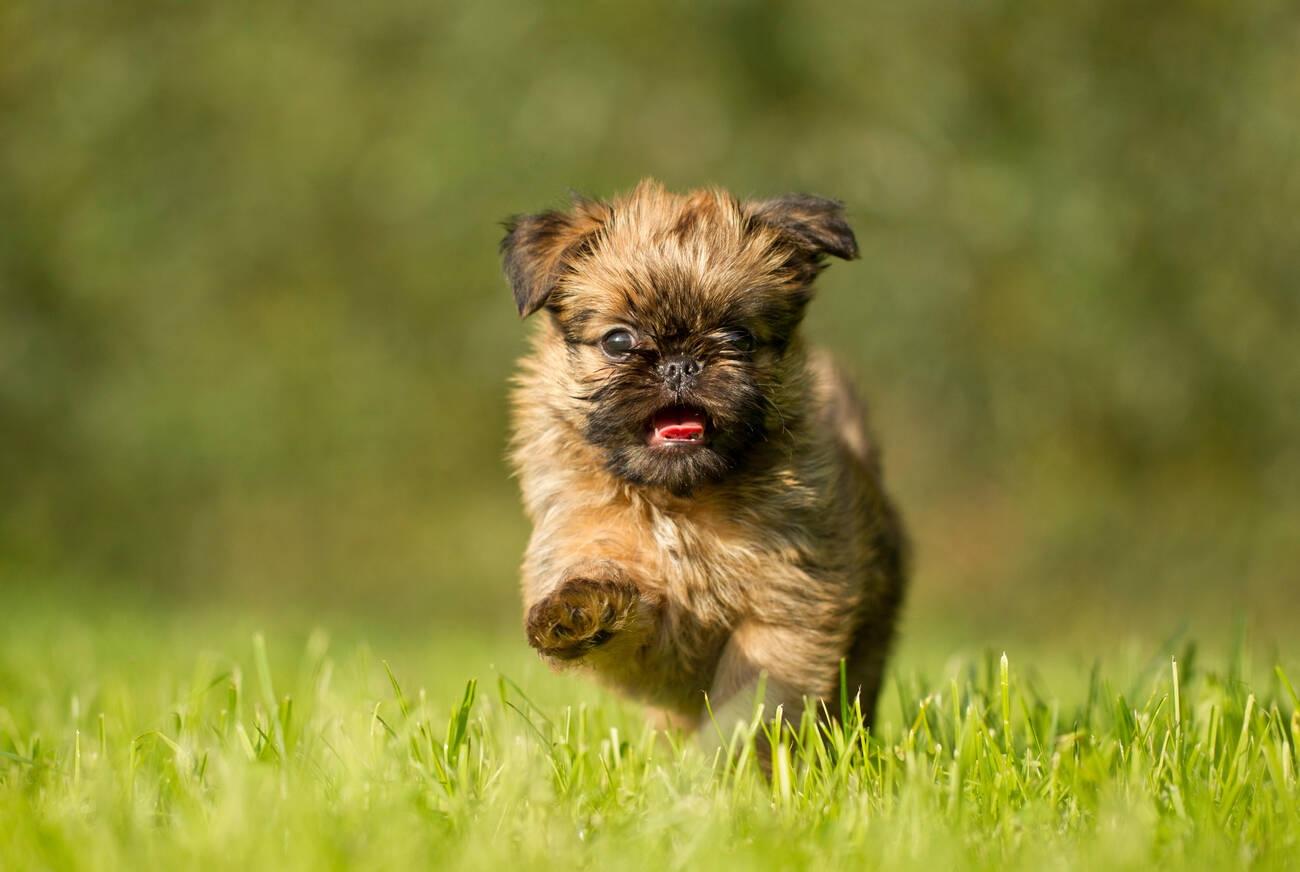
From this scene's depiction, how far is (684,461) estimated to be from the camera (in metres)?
3.60

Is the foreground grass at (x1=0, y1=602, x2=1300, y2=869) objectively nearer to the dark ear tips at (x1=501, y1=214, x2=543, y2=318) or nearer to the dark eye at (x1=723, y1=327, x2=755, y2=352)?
the dark eye at (x1=723, y1=327, x2=755, y2=352)

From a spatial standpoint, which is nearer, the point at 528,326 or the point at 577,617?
the point at 577,617

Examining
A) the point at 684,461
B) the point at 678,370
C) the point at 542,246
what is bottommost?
the point at 684,461

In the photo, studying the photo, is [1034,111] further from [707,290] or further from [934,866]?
[934,866]

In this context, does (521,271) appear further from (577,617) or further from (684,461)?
(577,617)

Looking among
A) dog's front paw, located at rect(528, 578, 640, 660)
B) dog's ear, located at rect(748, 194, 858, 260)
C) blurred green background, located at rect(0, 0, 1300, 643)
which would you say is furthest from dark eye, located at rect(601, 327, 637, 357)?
blurred green background, located at rect(0, 0, 1300, 643)

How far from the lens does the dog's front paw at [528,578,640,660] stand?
3361 millimetres

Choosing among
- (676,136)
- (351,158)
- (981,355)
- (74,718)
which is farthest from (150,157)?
(74,718)

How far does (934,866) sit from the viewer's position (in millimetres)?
2424

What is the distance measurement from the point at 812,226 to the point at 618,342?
727 mm

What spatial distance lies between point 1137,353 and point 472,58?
5.48 m

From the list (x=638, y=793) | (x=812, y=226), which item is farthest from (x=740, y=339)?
(x=638, y=793)

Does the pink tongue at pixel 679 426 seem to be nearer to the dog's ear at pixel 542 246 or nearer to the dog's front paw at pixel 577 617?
the dog's front paw at pixel 577 617

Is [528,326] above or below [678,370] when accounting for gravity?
above
